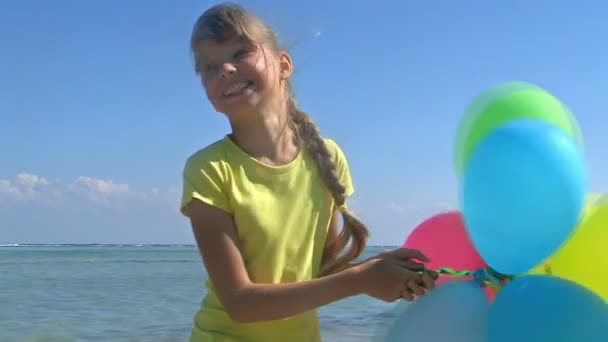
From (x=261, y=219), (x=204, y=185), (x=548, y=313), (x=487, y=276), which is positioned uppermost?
(x=204, y=185)

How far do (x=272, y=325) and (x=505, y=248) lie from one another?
700 millimetres

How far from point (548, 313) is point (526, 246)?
16 cm

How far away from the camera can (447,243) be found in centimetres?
220

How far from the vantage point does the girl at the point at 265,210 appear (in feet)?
6.56

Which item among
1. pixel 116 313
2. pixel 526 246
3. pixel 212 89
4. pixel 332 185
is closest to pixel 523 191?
pixel 526 246

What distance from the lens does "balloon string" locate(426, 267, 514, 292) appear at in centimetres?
197

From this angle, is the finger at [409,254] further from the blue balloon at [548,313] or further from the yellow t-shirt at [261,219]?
the yellow t-shirt at [261,219]

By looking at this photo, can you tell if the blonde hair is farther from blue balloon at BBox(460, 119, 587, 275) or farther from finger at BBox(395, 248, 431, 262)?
blue balloon at BBox(460, 119, 587, 275)

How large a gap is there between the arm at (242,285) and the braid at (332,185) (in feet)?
1.05

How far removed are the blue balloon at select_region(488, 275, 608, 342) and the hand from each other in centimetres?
19

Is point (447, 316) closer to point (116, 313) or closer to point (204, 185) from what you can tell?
point (204, 185)

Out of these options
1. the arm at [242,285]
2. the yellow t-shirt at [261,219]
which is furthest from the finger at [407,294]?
the yellow t-shirt at [261,219]

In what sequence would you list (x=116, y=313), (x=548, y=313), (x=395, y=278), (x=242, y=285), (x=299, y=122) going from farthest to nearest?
(x=116, y=313) < (x=299, y=122) < (x=242, y=285) < (x=395, y=278) < (x=548, y=313)

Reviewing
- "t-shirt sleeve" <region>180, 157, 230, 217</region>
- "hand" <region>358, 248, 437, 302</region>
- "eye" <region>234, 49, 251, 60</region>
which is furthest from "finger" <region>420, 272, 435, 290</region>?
"eye" <region>234, 49, 251, 60</region>
